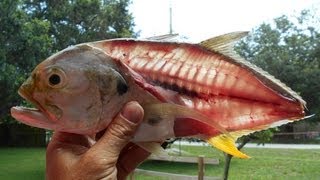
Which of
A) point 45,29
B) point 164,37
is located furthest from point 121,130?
point 45,29

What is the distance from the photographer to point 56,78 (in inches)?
51.3

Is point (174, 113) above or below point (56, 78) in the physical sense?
below

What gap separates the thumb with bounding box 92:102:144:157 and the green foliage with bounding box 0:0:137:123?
10.5 meters

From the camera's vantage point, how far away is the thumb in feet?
4.30

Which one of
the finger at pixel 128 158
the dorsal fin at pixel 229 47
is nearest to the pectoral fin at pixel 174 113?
the dorsal fin at pixel 229 47

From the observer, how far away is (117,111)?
1337 mm

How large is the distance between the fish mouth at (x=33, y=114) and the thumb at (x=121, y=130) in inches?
5.6

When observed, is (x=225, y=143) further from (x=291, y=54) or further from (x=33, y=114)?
(x=291, y=54)

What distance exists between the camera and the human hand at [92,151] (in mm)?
1325

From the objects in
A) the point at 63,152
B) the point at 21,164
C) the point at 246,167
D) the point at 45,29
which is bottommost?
the point at 21,164

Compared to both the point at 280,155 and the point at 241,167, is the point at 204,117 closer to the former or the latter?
the point at 241,167

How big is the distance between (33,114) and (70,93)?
0.35ft

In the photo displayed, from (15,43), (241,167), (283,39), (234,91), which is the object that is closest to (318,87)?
(283,39)

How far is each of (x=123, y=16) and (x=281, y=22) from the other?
394 inches
